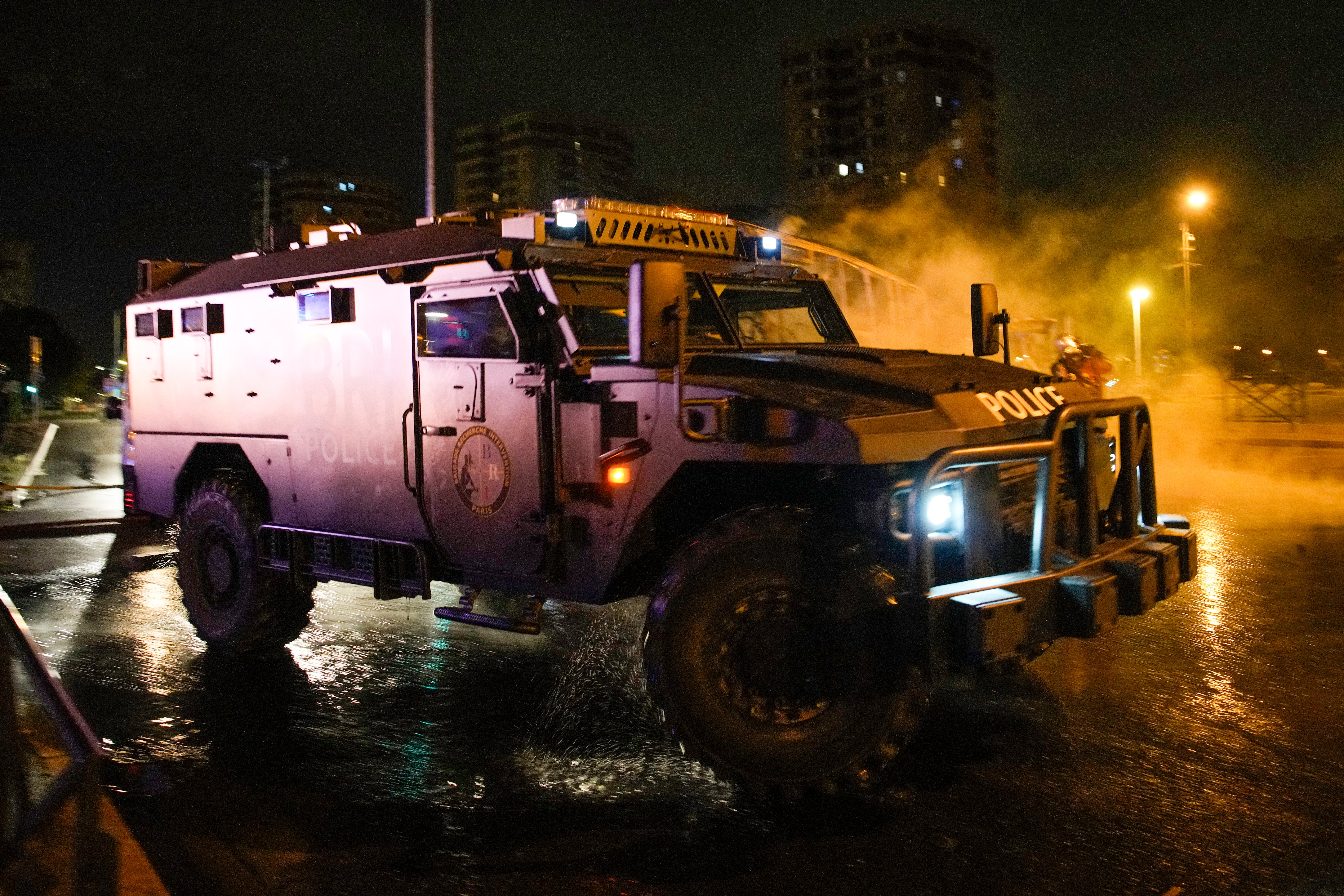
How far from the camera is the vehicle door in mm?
5305

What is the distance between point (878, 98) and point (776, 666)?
131420 millimetres

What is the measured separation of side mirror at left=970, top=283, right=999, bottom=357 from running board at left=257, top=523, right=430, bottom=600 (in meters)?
3.09

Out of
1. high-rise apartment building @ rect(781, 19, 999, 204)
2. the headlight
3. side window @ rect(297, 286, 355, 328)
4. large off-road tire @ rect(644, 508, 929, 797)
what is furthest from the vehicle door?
high-rise apartment building @ rect(781, 19, 999, 204)

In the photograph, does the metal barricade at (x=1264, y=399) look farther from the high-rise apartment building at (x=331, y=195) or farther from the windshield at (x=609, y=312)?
the high-rise apartment building at (x=331, y=195)

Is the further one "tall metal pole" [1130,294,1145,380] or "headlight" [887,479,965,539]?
"tall metal pole" [1130,294,1145,380]

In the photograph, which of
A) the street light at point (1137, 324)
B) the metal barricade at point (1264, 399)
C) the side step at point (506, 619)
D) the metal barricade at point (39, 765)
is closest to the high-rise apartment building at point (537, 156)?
the street light at point (1137, 324)

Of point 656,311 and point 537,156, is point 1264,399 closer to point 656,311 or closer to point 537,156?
point 656,311

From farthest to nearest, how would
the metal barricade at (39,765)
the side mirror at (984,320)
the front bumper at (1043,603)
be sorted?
the side mirror at (984,320) < the front bumper at (1043,603) < the metal barricade at (39,765)

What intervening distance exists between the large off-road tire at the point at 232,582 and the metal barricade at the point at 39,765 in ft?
11.0

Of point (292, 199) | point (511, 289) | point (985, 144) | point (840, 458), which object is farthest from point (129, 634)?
point (985, 144)

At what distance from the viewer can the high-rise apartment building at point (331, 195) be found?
78.4 metres

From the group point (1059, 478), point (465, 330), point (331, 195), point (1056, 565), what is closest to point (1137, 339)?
point (1059, 478)

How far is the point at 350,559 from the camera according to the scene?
6.29 m

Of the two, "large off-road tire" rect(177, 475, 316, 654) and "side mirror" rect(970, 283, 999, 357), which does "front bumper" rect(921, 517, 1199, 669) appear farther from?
"large off-road tire" rect(177, 475, 316, 654)
